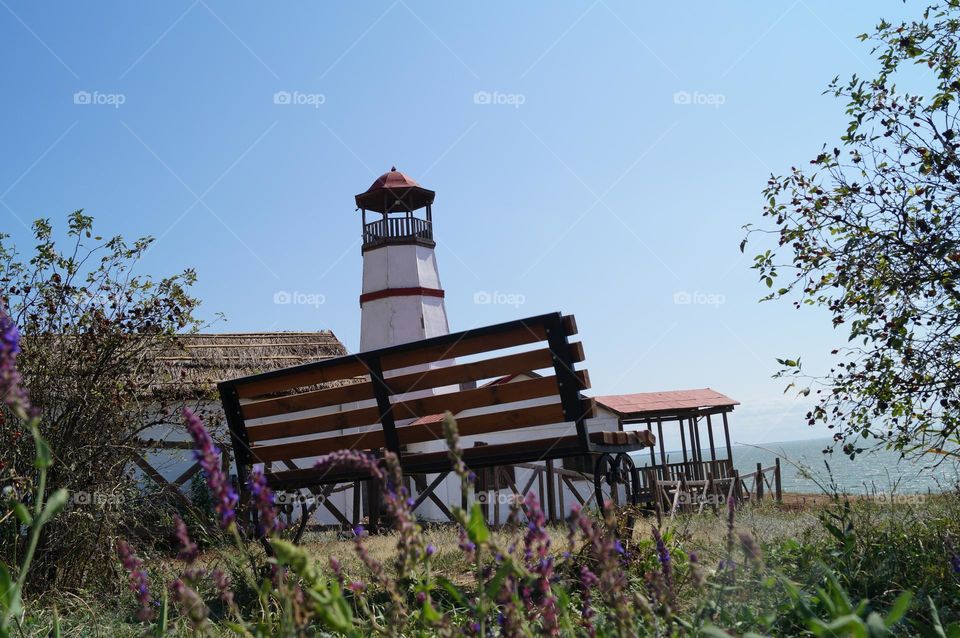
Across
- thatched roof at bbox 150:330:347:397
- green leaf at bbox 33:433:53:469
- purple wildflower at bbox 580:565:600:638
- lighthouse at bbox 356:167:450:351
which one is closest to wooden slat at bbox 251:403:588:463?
purple wildflower at bbox 580:565:600:638

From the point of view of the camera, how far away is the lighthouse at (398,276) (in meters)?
19.8

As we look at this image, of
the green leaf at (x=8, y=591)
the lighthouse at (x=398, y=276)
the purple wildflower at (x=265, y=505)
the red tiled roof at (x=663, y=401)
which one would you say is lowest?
the green leaf at (x=8, y=591)

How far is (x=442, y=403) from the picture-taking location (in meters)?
5.11

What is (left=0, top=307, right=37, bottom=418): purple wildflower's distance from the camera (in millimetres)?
1454

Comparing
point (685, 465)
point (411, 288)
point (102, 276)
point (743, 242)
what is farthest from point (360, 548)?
point (685, 465)

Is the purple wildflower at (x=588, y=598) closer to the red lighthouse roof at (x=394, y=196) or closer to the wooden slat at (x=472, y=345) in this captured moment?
the wooden slat at (x=472, y=345)

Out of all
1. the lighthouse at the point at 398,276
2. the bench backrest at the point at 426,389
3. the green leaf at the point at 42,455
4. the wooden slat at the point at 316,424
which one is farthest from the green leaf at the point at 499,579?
the lighthouse at the point at 398,276

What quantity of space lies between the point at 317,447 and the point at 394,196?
16.1 meters

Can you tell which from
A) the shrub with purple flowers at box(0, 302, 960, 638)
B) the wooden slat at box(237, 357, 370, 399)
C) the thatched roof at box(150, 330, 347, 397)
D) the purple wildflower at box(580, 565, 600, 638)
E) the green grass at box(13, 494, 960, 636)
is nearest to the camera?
the shrub with purple flowers at box(0, 302, 960, 638)

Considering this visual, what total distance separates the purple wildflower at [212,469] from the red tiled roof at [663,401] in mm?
20050

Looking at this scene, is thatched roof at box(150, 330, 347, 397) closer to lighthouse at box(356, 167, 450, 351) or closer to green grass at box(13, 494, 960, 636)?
lighthouse at box(356, 167, 450, 351)

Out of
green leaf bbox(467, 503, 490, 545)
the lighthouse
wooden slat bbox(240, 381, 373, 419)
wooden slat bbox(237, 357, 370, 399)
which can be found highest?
the lighthouse

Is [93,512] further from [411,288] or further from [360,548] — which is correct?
[411,288]

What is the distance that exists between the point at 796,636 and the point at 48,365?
5.36m
